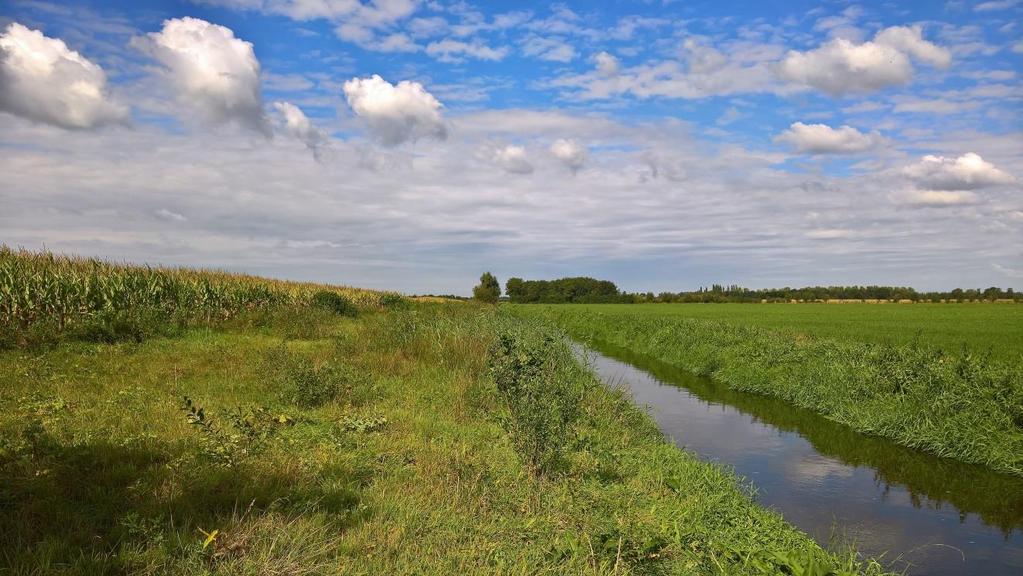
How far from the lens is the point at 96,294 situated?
17.5m

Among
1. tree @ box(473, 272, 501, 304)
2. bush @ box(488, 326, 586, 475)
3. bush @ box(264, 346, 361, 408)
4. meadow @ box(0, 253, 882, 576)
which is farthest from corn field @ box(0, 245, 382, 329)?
tree @ box(473, 272, 501, 304)

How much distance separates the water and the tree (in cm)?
7240

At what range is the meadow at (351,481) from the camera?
4414mm

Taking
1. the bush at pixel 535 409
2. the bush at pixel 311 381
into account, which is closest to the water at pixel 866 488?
the bush at pixel 535 409

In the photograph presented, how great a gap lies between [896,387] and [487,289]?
75.2 m

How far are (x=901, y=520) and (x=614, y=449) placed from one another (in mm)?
3620

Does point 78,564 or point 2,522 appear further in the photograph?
point 2,522

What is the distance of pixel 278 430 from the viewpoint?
7.70m

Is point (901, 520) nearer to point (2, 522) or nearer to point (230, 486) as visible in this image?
point (230, 486)

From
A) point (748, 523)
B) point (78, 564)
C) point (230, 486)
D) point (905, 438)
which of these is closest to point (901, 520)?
point (748, 523)

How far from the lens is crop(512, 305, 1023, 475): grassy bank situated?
399 inches

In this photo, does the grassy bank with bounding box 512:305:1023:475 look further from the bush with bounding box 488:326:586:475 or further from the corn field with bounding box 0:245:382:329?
the corn field with bounding box 0:245:382:329

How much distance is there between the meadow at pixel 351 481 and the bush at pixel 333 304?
1666 centimetres

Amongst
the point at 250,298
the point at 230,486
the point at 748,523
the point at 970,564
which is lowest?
the point at 970,564
